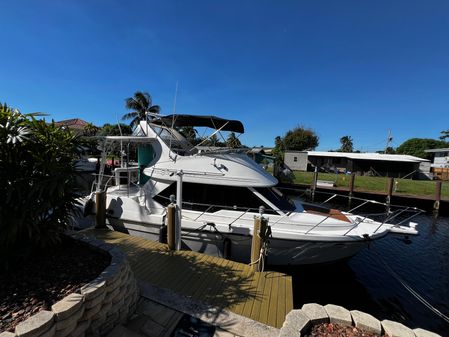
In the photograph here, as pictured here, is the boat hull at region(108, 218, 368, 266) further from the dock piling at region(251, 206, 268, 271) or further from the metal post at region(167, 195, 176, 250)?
the dock piling at region(251, 206, 268, 271)

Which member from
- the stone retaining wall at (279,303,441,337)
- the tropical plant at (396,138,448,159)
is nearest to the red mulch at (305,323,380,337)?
the stone retaining wall at (279,303,441,337)

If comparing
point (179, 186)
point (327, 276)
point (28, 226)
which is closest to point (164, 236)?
point (179, 186)

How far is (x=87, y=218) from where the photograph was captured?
7715mm

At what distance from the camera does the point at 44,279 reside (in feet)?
9.60

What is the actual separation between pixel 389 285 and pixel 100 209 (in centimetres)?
870

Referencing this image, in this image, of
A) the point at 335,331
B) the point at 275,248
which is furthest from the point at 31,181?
the point at 275,248

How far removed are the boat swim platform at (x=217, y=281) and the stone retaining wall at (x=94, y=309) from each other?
1.03 m

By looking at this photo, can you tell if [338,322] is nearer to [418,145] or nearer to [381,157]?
[381,157]

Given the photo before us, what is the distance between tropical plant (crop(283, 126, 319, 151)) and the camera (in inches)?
2003

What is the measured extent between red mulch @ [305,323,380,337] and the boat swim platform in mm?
1102

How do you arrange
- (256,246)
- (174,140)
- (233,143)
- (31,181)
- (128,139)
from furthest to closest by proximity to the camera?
(233,143)
(174,140)
(128,139)
(256,246)
(31,181)

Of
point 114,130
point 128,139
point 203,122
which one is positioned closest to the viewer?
point 203,122

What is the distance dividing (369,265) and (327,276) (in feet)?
6.64

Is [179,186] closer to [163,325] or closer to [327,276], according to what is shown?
[163,325]
